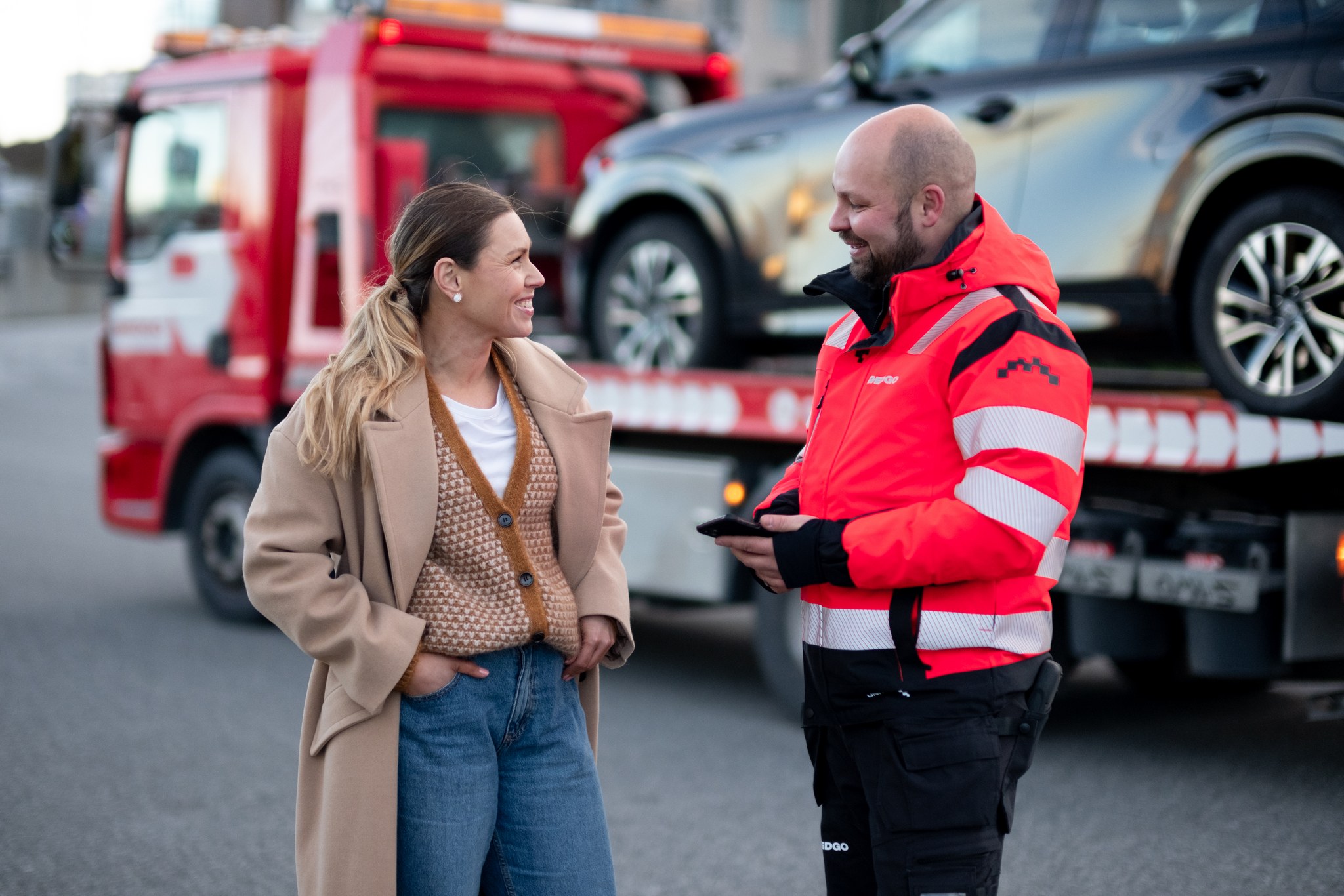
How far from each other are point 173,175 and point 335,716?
21.0ft

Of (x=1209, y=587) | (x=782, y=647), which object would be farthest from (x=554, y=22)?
(x=1209, y=587)

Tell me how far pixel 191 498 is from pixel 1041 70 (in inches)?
213

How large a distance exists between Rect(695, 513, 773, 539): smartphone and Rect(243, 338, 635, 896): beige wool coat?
46cm

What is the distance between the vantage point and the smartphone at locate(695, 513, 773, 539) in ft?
7.75

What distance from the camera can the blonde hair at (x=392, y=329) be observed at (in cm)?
233

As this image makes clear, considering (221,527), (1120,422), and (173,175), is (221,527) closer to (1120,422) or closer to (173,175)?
(173,175)

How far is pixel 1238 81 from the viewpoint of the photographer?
4.59 metres

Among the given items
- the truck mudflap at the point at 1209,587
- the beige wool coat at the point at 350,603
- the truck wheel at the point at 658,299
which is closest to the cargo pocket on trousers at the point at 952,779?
the beige wool coat at the point at 350,603

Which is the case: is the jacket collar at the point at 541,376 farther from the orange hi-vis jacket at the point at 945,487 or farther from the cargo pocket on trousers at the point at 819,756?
the cargo pocket on trousers at the point at 819,756

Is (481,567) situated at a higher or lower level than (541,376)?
lower

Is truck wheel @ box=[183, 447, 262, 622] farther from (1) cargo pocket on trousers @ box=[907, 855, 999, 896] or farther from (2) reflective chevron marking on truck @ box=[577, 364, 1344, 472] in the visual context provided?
(1) cargo pocket on trousers @ box=[907, 855, 999, 896]

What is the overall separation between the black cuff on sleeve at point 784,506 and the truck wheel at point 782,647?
333cm

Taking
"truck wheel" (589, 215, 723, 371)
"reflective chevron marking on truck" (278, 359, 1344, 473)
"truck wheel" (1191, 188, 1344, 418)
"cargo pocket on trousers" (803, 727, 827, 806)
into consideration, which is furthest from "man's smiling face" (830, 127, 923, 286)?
"truck wheel" (589, 215, 723, 371)

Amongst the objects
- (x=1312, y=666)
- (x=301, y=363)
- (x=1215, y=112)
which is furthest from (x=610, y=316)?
(x=1312, y=666)
